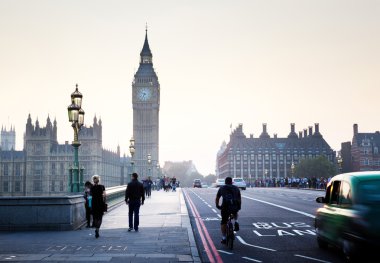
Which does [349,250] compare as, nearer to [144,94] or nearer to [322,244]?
[322,244]

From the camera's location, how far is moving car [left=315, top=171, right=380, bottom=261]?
28.5ft

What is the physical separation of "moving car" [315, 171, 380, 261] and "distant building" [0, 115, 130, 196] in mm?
138065

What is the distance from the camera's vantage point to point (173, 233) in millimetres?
15703

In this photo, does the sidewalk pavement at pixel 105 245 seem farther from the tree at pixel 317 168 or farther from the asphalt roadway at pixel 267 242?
the tree at pixel 317 168

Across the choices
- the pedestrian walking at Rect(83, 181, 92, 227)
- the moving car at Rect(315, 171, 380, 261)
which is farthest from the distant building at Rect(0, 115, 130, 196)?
the moving car at Rect(315, 171, 380, 261)

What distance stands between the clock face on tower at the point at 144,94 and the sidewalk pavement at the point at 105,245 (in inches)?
6413

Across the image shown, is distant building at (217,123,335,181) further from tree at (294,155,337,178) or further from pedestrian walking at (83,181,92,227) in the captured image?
pedestrian walking at (83,181,92,227)

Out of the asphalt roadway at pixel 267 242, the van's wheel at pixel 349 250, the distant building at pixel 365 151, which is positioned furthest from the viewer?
the distant building at pixel 365 151

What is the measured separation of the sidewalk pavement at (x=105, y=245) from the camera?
10945mm

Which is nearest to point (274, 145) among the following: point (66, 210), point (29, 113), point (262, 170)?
point (262, 170)

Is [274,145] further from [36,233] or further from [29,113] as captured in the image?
[36,233]

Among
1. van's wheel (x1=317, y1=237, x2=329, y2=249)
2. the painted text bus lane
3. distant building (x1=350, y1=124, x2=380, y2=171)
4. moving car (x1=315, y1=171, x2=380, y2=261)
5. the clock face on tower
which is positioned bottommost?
the painted text bus lane

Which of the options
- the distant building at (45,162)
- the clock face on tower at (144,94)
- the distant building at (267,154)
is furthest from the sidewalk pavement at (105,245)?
the distant building at (267,154)

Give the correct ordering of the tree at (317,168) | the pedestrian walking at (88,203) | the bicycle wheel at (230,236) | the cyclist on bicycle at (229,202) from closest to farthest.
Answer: the bicycle wheel at (230,236) → the cyclist on bicycle at (229,202) → the pedestrian walking at (88,203) → the tree at (317,168)
